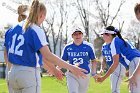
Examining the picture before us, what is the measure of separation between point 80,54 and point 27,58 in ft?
15.2

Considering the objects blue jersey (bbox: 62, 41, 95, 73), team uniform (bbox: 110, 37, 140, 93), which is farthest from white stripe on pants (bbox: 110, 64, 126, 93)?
team uniform (bbox: 110, 37, 140, 93)

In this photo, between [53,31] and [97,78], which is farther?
[53,31]

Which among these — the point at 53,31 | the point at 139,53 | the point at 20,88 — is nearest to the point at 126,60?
the point at 139,53

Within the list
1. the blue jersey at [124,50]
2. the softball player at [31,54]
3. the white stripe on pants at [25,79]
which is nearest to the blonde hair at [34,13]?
the softball player at [31,54]

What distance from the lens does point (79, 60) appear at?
10.2m

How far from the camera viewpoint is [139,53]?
8297 mm

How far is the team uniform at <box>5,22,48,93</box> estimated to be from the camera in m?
5.73

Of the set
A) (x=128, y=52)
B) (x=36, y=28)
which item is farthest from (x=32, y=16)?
(x=128, y=52)

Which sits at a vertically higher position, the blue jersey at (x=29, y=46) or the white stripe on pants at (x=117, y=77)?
the blue jersey at (x=29, y=46)

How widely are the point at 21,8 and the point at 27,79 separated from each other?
7.60ft

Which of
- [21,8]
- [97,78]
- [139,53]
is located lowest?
[97,78]

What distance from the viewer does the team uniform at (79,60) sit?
32.9 ft

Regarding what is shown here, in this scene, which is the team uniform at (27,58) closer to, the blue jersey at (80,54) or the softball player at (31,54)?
the softball player at (31,54)

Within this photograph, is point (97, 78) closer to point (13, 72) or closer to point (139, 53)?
point (139, 53)
